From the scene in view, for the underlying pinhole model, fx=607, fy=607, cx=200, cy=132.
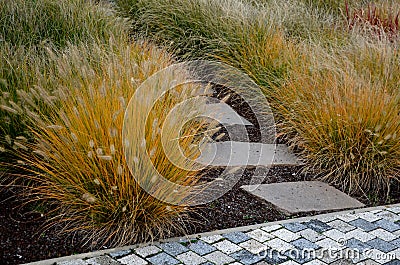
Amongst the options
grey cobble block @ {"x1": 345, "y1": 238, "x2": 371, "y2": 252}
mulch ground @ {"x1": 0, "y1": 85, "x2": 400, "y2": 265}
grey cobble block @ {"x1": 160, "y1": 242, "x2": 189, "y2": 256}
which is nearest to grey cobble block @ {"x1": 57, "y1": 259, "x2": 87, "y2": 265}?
mulch ground @ {"x1": 0, "y1": 85, "x2": 400, "y2": 265}

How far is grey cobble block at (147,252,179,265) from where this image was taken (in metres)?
3.06

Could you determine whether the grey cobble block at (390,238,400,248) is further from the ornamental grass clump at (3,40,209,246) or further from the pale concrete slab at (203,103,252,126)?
the pale concrete slab at (203,103,252,126)

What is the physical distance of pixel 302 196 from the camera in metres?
3.93

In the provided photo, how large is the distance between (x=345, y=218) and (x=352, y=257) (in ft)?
1.58

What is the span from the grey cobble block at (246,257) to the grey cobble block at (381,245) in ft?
2.21

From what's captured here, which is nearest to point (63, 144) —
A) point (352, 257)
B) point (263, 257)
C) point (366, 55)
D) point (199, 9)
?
point (263, 257)

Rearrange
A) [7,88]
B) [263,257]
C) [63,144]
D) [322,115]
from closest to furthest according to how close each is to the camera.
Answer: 1. [263,257]
2. [63,144]
3. [7,88]
4. [322,115]

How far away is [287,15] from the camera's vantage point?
20.5 feet

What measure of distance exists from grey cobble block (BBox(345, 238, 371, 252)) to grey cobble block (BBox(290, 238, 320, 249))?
0.19 meters

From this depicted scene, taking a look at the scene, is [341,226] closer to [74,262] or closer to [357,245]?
[357,245]

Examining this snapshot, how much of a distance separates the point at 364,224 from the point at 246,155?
109cm

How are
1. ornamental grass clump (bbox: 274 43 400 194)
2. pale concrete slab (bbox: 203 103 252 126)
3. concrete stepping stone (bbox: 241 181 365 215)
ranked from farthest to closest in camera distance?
pale concrete slab (bbox: 203 103 252 126), ornamental grass clump (bbox: 274 43 400 194), concrete stepping stone (bbox: 241 181 365 215)

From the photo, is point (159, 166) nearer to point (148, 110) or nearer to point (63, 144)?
point (148, 110)

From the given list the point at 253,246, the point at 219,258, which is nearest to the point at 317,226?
the point at 253,246
